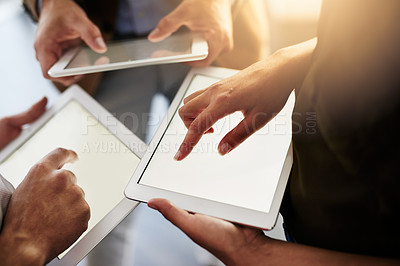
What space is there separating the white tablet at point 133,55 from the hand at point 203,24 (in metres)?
0.02

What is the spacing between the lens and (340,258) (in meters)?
0.51

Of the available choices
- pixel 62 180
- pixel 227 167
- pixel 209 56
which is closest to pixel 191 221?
pixel 227 167

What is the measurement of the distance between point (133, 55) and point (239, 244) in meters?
0.44

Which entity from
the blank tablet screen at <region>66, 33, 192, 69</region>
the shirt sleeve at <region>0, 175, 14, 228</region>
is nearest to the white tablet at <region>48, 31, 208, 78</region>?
the blank tablet screen at <region>66, 33, 192, 69</region>

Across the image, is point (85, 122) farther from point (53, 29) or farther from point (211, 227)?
point (211, 227)

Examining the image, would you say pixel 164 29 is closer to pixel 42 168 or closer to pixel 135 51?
pixel 135 51

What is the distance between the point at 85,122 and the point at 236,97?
1.16 feet

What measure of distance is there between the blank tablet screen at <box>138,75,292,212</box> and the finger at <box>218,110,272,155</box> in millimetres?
47

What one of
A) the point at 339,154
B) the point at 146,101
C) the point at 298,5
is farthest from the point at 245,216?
the point at 298,5

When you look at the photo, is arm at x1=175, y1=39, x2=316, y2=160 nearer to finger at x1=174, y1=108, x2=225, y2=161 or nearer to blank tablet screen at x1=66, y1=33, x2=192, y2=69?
finger at x1=174, y1=108, x2=225, y2=161

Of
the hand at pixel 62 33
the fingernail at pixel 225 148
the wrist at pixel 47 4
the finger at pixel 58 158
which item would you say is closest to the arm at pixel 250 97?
the fingernail at pixel 225 148

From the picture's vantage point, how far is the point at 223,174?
2.00ft

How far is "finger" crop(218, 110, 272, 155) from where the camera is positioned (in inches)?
22.5

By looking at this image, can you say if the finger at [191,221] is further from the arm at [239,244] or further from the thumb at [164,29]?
the thumb at [164,29]
